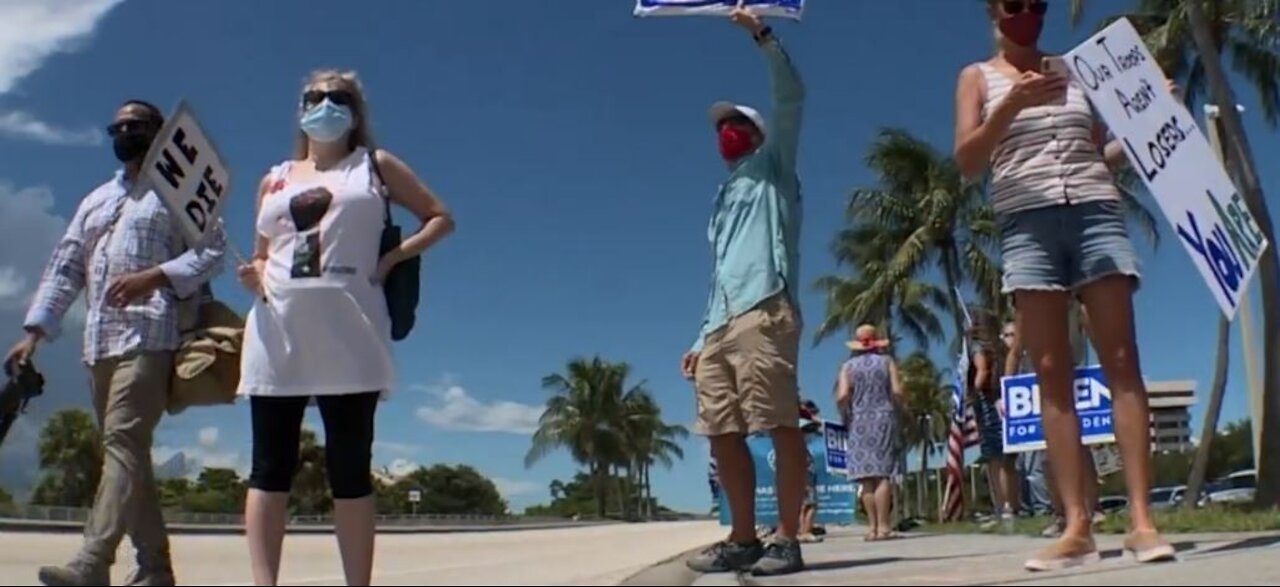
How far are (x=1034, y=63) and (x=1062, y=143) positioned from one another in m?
0.35

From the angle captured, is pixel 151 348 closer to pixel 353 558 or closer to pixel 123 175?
pixel 123 175

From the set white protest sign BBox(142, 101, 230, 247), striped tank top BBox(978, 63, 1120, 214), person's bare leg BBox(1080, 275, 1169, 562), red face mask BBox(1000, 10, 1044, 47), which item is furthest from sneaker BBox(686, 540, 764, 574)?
white protest sign BBox(142, 101, 230, 247)

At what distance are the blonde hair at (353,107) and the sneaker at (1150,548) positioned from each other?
2.62 meters

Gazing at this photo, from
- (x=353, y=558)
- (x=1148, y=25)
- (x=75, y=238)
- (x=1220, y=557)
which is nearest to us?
(x=353, y=558)

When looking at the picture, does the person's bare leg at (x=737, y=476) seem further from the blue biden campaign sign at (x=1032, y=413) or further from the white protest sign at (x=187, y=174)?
the blue biden campaign sign at (x=1032, y=413)

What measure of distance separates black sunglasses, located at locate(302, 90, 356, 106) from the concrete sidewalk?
190 cm

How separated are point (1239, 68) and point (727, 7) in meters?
18.9

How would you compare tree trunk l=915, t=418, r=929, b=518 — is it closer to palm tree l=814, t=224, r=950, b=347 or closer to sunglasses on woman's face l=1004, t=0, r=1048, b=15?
palm tree l=814, t=224, r=950, b=347

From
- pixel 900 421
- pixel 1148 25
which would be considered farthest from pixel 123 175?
pixel 1148 25

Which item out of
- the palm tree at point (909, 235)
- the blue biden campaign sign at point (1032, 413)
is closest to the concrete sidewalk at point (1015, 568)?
the blue biden campaign sign at point (1032, 413)

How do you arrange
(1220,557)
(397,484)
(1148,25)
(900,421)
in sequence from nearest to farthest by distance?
(1220,557) → (900,421) → (1148,25) → (397,484)

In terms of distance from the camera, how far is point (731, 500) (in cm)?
486

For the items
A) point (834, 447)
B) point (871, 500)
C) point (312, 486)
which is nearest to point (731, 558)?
point (871, 500)

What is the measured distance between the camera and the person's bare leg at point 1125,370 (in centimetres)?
403
